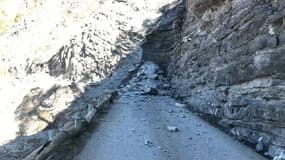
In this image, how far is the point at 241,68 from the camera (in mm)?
10828

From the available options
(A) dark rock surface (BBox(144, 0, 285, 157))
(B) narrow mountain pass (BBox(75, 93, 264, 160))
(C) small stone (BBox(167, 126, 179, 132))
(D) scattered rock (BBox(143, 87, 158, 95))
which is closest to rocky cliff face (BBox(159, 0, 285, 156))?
(A) dark rock surface (BBox(144, 0, 285, 157))

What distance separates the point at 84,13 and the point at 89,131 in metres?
21.3

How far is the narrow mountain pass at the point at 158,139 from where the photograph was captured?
8938mm

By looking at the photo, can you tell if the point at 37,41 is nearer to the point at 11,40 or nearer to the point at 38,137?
the point at 11,40

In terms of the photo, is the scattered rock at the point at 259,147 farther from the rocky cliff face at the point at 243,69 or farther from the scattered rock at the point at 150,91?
the scattered rock at the point at 150,91

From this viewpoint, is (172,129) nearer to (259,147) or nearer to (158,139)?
(158,139)

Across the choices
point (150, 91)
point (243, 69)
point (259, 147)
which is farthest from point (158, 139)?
point (150, 91)

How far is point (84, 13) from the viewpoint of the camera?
104ft

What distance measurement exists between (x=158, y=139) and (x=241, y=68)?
2.77 m

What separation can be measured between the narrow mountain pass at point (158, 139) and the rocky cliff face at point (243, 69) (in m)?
0.55

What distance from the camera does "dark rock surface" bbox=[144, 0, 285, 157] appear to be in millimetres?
8695

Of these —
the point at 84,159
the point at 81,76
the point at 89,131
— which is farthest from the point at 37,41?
the point at 84,159

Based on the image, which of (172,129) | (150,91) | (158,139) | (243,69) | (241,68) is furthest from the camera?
(150,91)

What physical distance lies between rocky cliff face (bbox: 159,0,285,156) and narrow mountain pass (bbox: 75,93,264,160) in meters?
0.55
